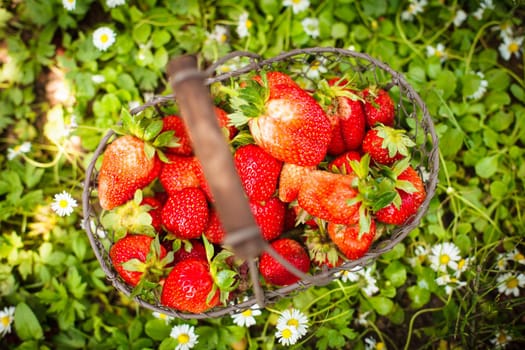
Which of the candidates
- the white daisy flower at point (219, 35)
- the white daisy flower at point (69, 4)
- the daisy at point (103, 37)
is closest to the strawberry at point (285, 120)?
the white daisy flower at point (219, 35)

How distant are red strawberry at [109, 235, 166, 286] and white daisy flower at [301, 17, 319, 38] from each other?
34.8 inches

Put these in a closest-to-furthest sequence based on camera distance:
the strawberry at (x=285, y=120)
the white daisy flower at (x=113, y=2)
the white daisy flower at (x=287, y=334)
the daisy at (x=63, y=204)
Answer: the strawberry at (x=285, y=120)
the white daisy flower at (x=287, y=334)
the daisy at (x=63, y=204)
the white daisy flower at (x=113, y=2)

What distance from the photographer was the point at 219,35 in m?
1.55

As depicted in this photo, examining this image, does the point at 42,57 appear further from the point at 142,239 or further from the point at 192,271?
the point at 192,271

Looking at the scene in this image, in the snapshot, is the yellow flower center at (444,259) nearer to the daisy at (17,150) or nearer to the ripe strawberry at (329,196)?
the ripe strawberry at (329,196)

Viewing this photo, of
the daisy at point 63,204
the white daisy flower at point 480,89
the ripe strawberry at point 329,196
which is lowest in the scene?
the white daisy flower at point 480,89

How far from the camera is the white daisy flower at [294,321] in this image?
4.09 ft

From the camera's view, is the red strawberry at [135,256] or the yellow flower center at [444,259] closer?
the red strawberry at [135,256]

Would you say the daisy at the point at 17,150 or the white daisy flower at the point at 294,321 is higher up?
the daisy at the point at 17,150

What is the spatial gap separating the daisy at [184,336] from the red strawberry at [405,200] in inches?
25.3

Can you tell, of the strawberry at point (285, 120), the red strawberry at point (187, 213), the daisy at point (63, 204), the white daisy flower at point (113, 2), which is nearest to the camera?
the strawberry at point (285, 120)

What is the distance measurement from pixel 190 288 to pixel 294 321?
381mm

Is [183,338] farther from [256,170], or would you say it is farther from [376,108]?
[376,108]

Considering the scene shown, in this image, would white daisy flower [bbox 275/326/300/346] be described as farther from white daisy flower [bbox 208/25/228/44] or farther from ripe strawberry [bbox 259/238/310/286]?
white daisy flower [bbox 208/25/228/44]
